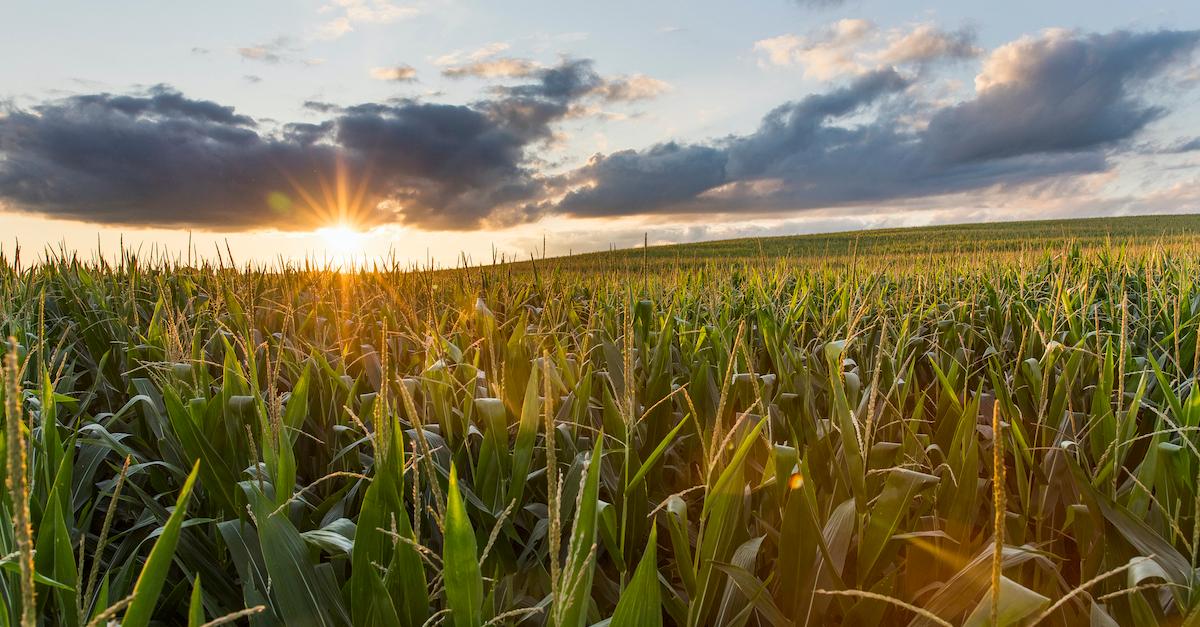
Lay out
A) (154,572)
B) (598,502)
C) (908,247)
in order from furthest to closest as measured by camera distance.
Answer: (908,247) < (598,502) < (154,572)

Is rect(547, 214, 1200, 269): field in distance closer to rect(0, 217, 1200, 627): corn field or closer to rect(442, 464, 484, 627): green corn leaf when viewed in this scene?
rect(0, 217, 1200, 627): corn field

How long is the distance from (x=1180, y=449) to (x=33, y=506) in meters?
2.88

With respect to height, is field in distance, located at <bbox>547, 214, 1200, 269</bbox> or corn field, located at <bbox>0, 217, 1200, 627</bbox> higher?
field in distance, located at <bbox>547, 214, 1200, 269</bbox>

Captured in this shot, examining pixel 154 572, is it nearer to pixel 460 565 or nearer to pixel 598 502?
pixel 460 565

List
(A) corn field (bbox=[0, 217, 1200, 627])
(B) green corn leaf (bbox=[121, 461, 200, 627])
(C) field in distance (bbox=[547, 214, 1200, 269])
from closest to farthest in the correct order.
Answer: (B) green corn leaf (bbox=[121, 461, 200, 627])
(A) corn field (bbox=[0, 217, 1200, 627])
(C) field in distance (bbox=[547, 214, 1200, 269])

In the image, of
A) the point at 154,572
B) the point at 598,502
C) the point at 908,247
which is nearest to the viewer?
the point at 154,572

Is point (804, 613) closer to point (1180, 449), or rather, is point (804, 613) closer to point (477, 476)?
point (477, 476)

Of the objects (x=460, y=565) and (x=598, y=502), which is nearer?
(x=460, y=565)

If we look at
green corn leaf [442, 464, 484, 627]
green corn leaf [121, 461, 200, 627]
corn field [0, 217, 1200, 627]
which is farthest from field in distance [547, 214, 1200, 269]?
green corn leaf [121, 461, 200, 627]

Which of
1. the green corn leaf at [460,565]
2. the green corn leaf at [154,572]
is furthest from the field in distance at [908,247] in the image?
the green corn leaf at [154,572]

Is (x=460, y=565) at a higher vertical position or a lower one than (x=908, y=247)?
lower

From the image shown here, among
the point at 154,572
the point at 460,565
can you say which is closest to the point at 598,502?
the point at 460,565

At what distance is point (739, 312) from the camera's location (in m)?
4.86

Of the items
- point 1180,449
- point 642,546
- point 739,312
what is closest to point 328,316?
point 739,312
